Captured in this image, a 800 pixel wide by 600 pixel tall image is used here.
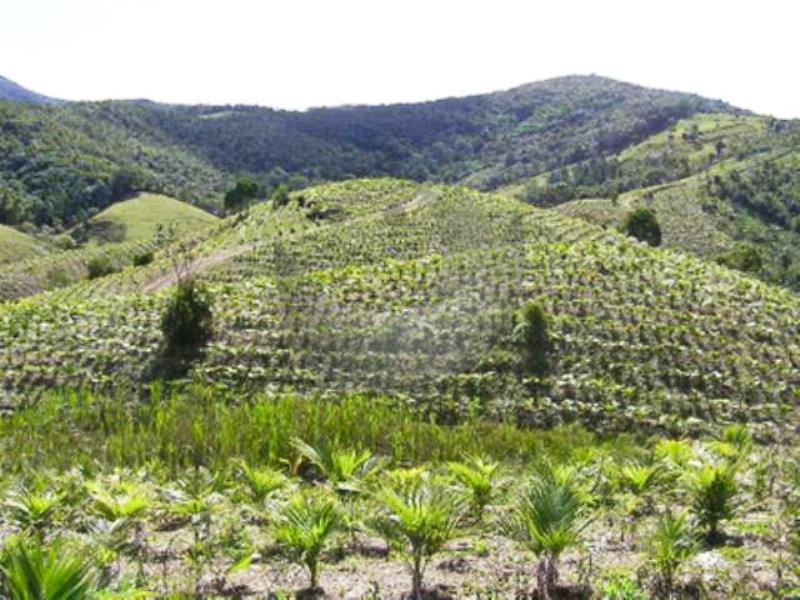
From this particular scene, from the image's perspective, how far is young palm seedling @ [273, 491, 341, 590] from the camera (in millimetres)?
5875

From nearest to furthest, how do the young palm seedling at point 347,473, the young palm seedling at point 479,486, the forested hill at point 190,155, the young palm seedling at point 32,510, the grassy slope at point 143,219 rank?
the young palm seedling at point 32,510, the young palm seedling at point 347,473, the young palm seedling at point 479,486, the grassy slope at point 143,219, the forested hill at point 190,155

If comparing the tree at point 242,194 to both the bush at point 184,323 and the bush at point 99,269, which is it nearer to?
the bush at point 99,269

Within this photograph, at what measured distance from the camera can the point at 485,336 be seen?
66.2 ft

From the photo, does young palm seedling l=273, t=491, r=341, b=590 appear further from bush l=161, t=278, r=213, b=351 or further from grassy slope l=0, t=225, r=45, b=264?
grassy slope l=0, t=225, r=45, b=264

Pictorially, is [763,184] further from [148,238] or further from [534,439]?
[534,439]

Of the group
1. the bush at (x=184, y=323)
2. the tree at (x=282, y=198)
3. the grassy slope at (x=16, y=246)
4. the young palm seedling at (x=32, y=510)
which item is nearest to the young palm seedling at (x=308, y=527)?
the young palm seedling at (x=32, y=510)

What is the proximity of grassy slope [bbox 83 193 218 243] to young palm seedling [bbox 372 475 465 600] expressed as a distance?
8339 cm

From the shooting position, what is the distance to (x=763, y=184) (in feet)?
303

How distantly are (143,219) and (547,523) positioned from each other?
9476 centimetres

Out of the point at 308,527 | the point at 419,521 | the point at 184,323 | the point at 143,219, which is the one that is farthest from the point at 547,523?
the point at 143,219

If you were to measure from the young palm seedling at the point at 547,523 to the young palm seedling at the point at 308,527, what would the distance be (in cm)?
150

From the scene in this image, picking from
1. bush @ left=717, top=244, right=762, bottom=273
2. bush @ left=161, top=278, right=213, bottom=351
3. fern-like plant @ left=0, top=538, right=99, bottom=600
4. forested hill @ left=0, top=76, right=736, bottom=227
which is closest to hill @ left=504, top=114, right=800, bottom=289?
bush @ left=717, top=244, right=762, bottom=273

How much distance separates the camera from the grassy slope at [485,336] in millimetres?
17828

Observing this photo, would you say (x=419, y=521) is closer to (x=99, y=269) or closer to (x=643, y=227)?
(x=99, y=269)
